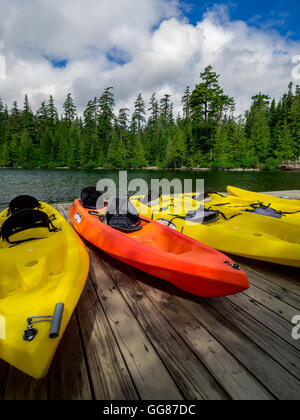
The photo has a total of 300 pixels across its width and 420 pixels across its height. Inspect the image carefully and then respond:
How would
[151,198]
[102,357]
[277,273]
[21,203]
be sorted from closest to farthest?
[102,357], [277,273], [21,203], [151,198]

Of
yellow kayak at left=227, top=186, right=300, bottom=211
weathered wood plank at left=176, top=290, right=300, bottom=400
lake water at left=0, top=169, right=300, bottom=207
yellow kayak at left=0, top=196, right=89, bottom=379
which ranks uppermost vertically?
lake water at left=0, top=169, right=300, bottom=207

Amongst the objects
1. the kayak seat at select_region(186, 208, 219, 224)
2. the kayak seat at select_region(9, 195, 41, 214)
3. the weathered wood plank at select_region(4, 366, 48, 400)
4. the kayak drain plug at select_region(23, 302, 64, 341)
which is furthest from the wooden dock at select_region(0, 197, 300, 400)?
the kayak seat at select_region(9, 195, 41, 214)

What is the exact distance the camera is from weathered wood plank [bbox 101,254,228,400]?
3.63 feet

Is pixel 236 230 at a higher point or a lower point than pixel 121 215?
lower

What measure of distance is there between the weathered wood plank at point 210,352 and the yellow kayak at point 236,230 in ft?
3.86

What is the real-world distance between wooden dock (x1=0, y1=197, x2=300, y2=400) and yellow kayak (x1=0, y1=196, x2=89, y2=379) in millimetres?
259

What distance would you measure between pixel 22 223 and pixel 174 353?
2.37 meters

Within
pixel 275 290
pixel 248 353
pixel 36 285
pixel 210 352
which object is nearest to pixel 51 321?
pixel 36 285

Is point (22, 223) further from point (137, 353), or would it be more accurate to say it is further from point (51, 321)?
point (137, 353)

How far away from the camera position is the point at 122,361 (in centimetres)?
126

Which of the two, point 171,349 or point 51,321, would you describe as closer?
point 51,321

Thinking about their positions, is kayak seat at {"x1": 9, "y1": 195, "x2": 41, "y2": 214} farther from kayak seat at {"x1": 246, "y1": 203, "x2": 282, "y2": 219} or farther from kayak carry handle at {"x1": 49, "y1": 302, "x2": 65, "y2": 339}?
kayak seat at {"x1": 246, "y1": 203, "x2": 282, "y2": 219}

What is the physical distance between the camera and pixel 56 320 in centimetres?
116

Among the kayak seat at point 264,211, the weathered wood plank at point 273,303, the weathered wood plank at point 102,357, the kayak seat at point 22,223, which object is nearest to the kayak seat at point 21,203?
the kayak seat at point 22,223
